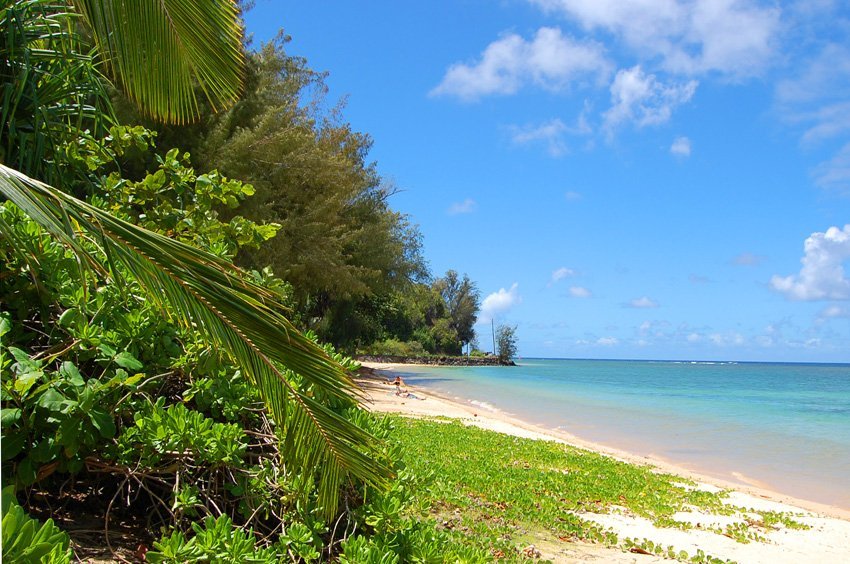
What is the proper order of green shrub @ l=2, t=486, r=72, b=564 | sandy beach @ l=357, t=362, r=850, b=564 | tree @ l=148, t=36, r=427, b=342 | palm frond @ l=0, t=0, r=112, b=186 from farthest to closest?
tree @ l=148, t=36, r=427, b=342 < sandy beach @ l=357, t=362, r=850, b=564 < palm frond @ l=0, t=0, r=112, b=186 < green shrub @ l=2, t=486, r=72, b=564

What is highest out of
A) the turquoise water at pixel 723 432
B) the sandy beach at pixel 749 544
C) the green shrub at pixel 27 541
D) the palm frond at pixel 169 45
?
the palm frond at pixel 169 45

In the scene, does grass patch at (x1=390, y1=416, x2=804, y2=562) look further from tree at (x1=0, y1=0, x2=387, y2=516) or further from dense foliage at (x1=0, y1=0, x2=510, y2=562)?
tree at (x1=0, y1=0, x2=387, y2=516)

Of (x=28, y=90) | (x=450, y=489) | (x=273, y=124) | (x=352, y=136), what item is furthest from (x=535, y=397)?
(x=28, y=90)

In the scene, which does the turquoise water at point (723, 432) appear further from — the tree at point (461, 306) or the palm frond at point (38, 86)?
the tree at point (461, 306)

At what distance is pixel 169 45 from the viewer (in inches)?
119

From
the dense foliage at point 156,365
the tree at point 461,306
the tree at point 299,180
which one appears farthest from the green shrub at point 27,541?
the tree at point 461,306

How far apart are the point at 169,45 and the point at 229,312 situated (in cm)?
155

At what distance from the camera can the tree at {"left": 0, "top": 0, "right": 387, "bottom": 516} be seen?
2.21 meters

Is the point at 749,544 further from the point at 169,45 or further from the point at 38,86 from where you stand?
the point at 38,86

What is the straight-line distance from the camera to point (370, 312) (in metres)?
40.4

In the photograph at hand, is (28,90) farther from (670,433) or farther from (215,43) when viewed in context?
(670,433)

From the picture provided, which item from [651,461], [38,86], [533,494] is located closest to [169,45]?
[38,86]

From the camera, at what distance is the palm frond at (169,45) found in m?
2.93

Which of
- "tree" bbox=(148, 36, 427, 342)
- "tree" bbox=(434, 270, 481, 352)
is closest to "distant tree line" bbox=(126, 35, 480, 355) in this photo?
"tree" bbox=(148, 36, 427, 342)
